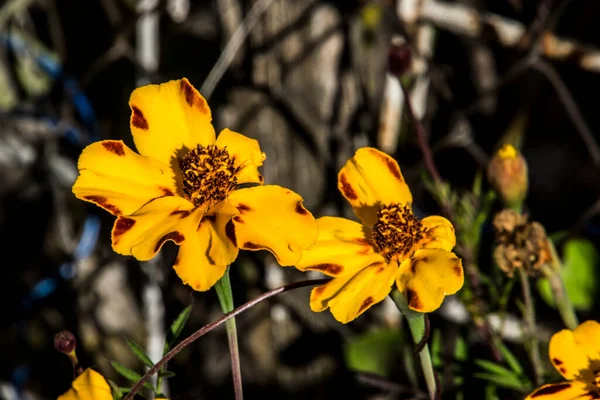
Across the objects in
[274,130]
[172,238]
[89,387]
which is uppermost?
[274,130]

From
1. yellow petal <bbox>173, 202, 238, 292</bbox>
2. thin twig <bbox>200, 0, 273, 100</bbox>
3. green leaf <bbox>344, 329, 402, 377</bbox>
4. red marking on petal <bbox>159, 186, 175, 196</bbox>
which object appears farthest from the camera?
thin twig <bbox>200, 0, 273, 100</bbox>

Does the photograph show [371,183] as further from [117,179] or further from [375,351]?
[375,351]

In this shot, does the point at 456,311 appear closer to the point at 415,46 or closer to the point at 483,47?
the point at 415,46

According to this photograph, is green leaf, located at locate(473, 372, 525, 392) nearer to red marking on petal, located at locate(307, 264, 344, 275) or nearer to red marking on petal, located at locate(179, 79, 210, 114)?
red marking on petal, located at locate(307, 264, 344, 275)

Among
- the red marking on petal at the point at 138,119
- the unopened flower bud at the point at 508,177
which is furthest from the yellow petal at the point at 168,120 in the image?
the unopened flower bud at the point at 508,177

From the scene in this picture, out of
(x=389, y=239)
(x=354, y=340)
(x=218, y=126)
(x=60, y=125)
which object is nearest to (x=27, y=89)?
(x=60, y=125)

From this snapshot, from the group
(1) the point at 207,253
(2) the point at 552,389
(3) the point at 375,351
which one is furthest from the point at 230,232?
(3) the point at 375,351

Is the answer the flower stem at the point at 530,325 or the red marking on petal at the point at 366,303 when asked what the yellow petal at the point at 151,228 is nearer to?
the red marking on petal at the point at 366,303

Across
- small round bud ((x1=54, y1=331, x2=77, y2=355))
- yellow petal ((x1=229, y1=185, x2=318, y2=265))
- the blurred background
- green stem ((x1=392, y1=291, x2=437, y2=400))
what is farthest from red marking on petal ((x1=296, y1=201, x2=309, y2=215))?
the blurred background
